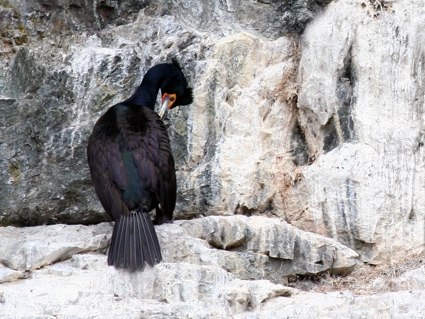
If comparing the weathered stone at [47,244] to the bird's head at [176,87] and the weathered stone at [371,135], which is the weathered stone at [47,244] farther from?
the weathered stone at [371,135]

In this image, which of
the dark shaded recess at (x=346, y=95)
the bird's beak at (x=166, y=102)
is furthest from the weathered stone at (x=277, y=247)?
the bird's beak at (x=166, y=102)

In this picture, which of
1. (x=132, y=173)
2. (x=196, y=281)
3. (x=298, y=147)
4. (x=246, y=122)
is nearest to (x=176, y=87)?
(x=246, y=122)

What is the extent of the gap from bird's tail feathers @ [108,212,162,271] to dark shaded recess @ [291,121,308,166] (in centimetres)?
175

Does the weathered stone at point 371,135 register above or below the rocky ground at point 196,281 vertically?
above

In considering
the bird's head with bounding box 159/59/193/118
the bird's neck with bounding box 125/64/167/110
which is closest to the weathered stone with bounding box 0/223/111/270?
the bird's neck with bounding box 125/64/167/110

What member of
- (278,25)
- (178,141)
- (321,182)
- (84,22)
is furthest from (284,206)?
(84,22)

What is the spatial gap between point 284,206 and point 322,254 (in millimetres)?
782

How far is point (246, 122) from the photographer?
821cm

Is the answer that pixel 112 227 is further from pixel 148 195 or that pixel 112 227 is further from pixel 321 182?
pixel 321 182

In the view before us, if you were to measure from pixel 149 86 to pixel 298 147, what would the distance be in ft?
4.73

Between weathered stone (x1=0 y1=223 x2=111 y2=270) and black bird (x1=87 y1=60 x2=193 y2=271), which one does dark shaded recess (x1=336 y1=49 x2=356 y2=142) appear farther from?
weathered stone (x1=0 y1=223 x2=111 y2=270)

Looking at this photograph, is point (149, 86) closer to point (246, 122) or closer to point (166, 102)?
point (166, 102)

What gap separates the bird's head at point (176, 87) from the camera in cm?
803

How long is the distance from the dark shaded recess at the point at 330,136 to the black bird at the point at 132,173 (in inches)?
55.9
